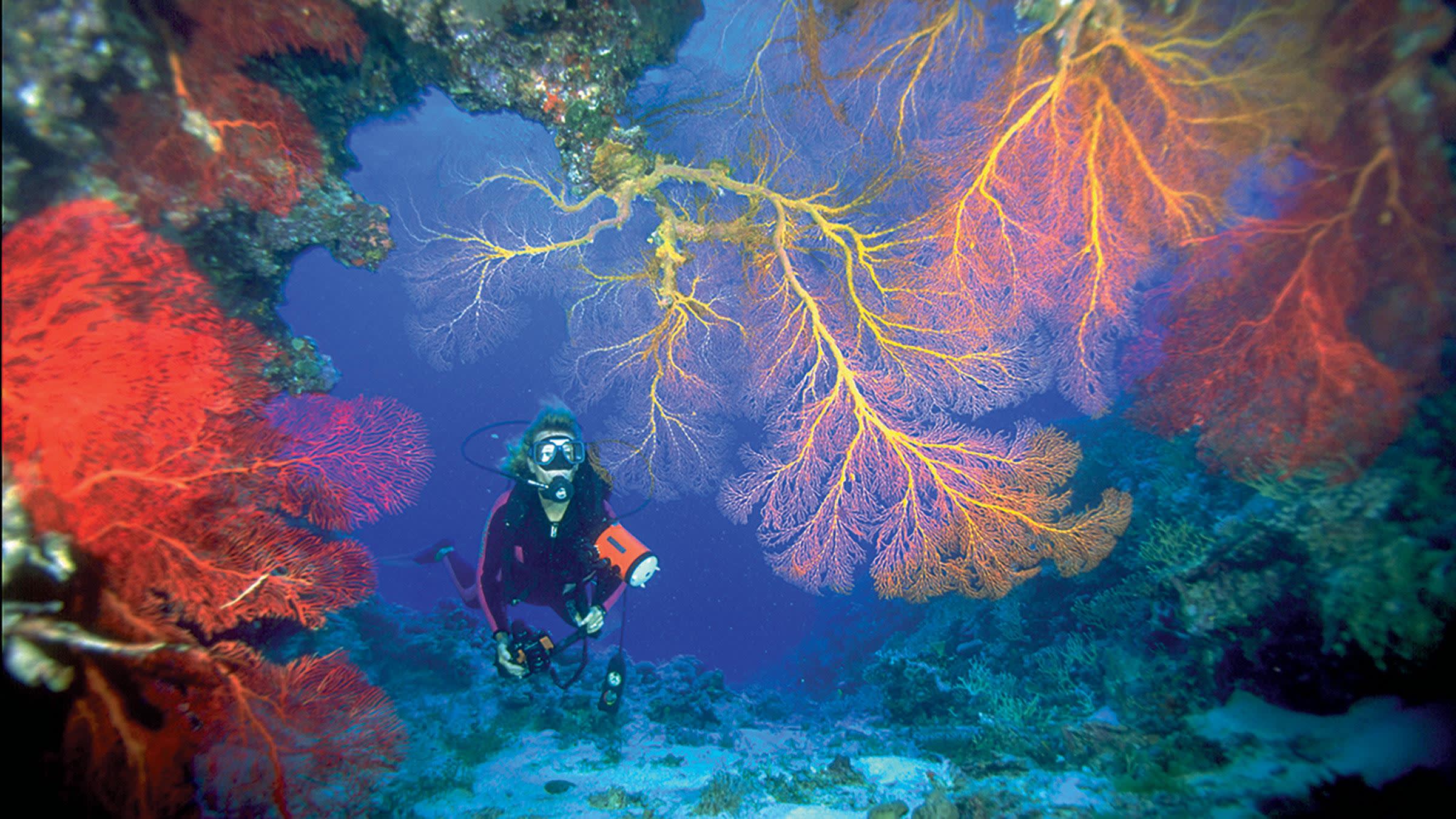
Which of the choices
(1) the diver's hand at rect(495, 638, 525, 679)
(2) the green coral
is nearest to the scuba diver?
(1) the diver's hand at rect(495, 638, 525, 679)

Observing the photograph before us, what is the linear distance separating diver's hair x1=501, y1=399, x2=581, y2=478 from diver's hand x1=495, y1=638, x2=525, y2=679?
1672 mm

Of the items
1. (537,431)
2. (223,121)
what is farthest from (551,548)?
(223,121)

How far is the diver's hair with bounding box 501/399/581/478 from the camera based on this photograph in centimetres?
543

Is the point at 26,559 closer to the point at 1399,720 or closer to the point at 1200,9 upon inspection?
the point at 1200,9

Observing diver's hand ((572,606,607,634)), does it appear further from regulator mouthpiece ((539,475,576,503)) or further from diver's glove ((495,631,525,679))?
regulator mouthpiece ((539,475,576,503))

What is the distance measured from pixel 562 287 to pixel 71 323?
4.52 m

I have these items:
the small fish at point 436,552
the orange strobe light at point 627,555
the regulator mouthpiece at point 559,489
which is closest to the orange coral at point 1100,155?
the orange strobe light at point 627,555

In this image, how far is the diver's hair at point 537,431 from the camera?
5.43 meters

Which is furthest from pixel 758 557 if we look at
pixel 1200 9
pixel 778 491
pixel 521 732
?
pixel 1200 9

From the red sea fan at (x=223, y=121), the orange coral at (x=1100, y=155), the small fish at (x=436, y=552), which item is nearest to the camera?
the red sea fan at (x=223, y=121)

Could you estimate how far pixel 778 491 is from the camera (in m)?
5.00

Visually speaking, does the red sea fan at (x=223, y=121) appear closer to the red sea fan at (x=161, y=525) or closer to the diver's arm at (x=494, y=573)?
the red sea fan at (x=161, y=525)

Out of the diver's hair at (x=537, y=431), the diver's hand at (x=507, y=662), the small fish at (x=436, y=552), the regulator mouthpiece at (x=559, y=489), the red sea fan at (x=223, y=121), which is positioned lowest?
the diver's hand at (x=507, y=662)

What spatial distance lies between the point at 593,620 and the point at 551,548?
3.18ft
